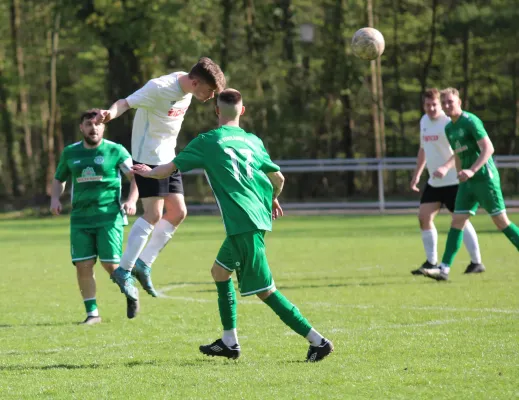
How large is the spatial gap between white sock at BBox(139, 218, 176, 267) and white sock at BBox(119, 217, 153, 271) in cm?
6

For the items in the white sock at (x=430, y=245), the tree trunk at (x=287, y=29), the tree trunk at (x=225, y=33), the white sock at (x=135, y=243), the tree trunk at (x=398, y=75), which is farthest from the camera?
the tree trunk at (x=398, y=75)

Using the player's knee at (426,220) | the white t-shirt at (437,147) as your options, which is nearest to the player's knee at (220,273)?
the player's knee at (426,220)

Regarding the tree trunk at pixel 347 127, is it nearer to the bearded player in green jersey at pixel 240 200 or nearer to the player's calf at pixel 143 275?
the player's calf at pixel 143 275

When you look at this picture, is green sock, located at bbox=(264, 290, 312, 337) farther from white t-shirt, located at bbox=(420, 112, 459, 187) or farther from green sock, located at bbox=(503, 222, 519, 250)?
white t-shirt, located at bbox=(420, 112, 459, 187)

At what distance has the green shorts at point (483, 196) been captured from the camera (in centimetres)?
1174

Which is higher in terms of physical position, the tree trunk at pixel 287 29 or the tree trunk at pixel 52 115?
the tree trunk at pixel 287 29

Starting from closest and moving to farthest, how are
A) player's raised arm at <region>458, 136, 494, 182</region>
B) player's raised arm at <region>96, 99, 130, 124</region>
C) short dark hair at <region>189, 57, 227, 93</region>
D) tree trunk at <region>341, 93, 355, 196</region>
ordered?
1. short dark hair at <region>189, 57, 227, 93</region>
2. player's raised arm at <region>96, 99, 130, 124</region>
3. player's raised arm at <region>458, 136, 494, 182</region>
4. tree trunk at <region>341, 93, 355, 196</region>

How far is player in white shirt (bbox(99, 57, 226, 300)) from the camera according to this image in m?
8.84

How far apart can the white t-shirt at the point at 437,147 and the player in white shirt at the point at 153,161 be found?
4491 mm

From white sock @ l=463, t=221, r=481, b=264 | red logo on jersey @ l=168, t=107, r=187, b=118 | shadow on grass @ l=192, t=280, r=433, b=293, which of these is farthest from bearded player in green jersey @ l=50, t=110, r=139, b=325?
white sock @ l=463, t=221, r=481, b=264

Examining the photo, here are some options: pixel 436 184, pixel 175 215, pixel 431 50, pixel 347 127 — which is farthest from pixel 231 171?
pixel 431 50

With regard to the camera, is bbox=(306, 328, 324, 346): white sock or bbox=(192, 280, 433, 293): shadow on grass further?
bbox=(192, 280, 433, 293): shadow on grass

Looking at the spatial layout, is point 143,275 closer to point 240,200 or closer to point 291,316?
point 240,200

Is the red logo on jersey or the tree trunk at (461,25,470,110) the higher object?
the red logo on jersey
